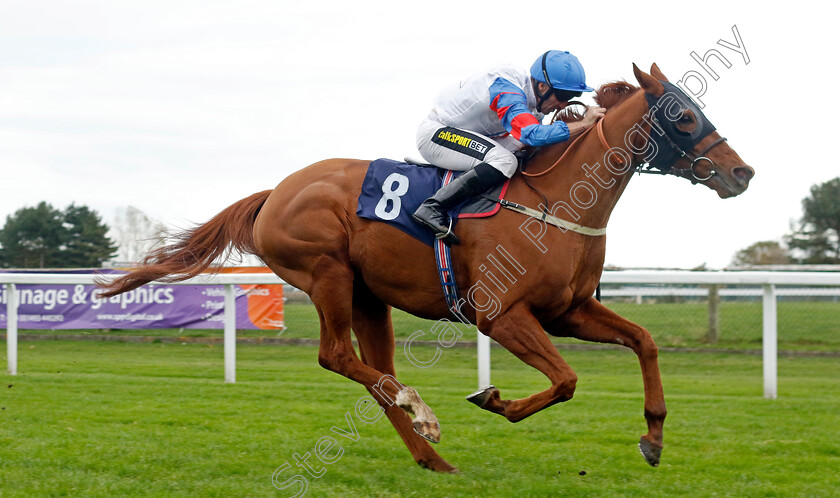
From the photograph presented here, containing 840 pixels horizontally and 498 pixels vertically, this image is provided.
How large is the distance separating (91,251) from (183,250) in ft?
36.7

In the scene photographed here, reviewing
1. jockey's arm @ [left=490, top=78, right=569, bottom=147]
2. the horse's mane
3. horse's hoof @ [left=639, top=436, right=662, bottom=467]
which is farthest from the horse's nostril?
horse's hoof @ [left=639, top=436, right=662, bottom=467]

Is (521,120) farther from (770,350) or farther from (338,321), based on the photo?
(770,350)

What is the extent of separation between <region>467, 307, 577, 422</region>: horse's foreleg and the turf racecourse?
45cm

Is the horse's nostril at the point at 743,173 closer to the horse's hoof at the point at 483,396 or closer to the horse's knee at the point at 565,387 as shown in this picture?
the horse's knee at the point at 565,387

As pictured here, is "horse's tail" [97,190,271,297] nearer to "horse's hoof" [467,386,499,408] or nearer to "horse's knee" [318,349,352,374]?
"horse's knee" [318,349,352,374]

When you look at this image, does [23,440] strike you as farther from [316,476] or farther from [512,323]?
[512,323]

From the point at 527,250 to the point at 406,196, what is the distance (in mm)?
765

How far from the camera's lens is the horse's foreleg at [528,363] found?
372 centimetres

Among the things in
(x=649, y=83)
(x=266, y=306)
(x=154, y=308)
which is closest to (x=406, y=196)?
(x=649, y=83)

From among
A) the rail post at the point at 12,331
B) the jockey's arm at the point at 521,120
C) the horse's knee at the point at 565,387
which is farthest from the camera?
the rail post at the point at 12,331

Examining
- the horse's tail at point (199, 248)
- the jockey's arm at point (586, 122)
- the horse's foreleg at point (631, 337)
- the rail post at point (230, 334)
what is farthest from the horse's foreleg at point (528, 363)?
the rail post at point (230, 334)

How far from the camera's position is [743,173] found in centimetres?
372

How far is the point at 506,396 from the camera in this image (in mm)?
7082

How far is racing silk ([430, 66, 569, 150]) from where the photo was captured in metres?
3.94
